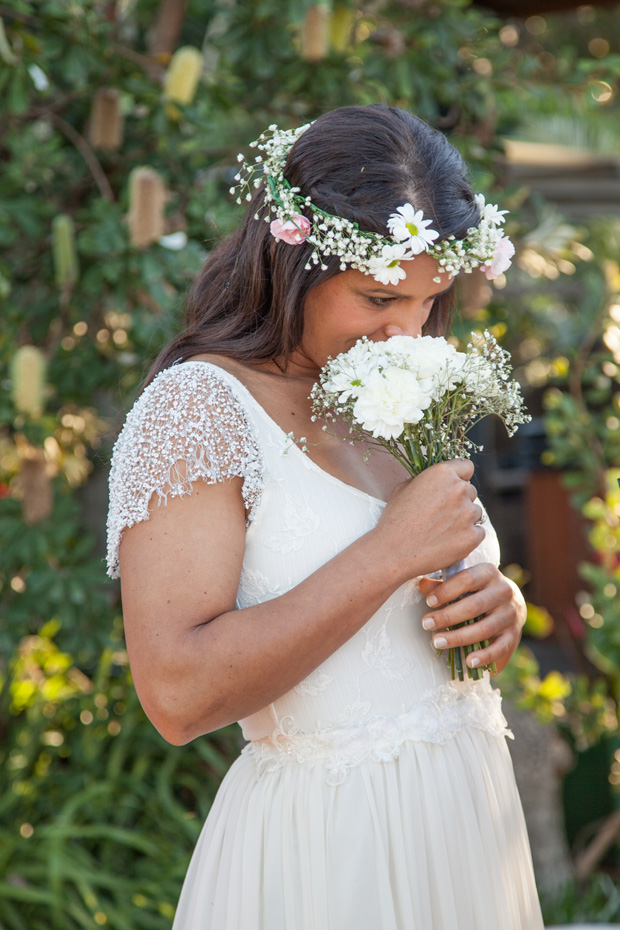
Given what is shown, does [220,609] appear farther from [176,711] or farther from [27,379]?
[27,379]

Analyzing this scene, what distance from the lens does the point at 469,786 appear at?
160cm

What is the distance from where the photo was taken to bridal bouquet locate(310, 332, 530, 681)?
1463mm

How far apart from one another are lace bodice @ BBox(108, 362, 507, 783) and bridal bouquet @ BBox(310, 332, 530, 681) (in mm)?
88

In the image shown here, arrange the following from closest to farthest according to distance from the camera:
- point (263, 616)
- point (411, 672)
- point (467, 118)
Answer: point (263, 616), point (411, 672), point (467, 118)

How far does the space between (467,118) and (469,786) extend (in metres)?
2.96

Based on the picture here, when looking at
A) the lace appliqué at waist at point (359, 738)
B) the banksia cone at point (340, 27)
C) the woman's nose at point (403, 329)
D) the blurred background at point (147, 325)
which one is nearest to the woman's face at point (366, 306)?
the woman's nose at point (403, 329)

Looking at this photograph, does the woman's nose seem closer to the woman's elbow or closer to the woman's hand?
the woman's hand

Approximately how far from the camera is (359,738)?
1.52 metres

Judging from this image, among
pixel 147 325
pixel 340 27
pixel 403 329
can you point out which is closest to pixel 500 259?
pixel 403 329

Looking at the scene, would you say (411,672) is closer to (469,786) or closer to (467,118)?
(469,786)

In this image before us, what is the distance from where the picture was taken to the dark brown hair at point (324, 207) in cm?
156

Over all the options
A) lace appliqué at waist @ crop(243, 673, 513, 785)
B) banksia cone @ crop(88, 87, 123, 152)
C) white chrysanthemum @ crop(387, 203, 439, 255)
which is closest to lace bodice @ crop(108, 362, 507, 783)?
lace appliqué at waist @ crop(243, 673, 513, 785)

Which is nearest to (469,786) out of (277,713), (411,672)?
(411,672)

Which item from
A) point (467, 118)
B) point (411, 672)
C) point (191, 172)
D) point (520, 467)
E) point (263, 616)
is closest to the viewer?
point (263, 616)
